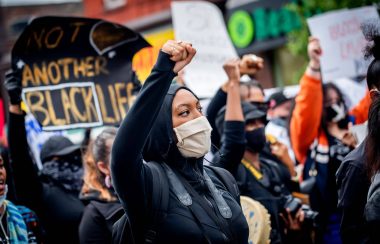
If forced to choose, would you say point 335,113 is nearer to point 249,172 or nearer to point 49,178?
point 249,172

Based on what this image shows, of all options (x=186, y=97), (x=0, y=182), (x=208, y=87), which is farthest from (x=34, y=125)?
(x=186, y=97)

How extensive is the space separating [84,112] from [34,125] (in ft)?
6.61

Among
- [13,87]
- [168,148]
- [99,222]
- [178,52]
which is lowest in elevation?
[99,222]

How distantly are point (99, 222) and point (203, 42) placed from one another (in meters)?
3.08

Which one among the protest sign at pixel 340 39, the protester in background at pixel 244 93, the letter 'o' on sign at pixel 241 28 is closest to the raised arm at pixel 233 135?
the protester in background at pixel 244 93

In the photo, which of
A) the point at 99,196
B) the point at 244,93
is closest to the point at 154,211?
the point at 99,196

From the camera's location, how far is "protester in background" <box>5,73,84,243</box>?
447cm

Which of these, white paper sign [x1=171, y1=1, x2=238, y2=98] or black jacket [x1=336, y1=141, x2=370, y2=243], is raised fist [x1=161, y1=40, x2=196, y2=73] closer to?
black jacket [x1=336, y1=141, x2=370, y2=243]

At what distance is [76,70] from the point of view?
5.30 metres

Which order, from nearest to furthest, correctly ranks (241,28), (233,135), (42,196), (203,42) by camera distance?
(233,135) → (42,196) → (203,42) → (241,28)

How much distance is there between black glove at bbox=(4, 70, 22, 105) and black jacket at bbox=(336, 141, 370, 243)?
2295 mm

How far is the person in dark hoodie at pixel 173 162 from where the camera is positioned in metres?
2.84

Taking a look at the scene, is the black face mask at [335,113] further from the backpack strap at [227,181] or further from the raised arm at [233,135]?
the backpack strap at [227,181]

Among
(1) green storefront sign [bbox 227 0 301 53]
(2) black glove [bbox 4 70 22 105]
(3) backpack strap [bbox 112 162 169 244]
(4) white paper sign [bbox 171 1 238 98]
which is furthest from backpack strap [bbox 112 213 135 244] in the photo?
(1) green storefront sign [bbox 227 0 301 53]
